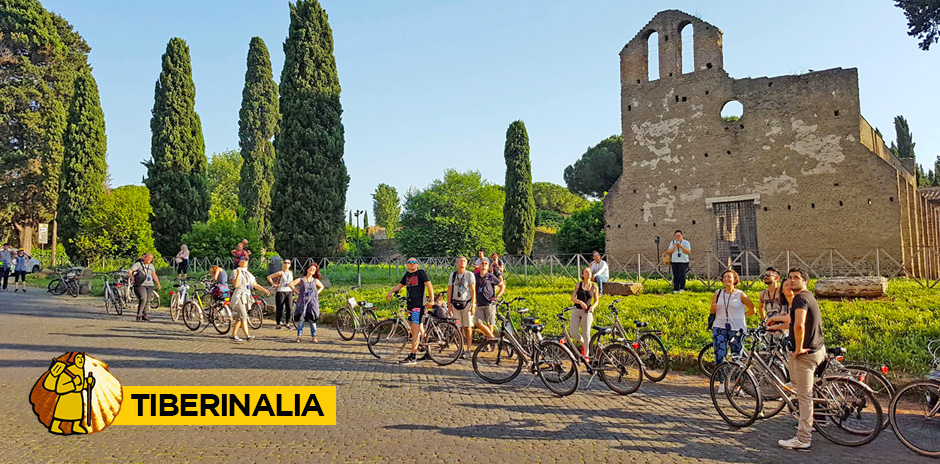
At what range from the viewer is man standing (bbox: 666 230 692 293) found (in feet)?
47.9

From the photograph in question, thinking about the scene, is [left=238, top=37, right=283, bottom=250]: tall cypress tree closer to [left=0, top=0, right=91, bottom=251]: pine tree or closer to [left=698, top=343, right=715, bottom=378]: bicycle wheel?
[left=0, top=0, right=91, bottom=251]: pine tree

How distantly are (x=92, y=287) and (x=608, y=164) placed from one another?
3699cm

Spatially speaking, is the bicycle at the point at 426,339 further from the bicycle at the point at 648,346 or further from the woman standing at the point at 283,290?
the woman standing at the point at 283,290

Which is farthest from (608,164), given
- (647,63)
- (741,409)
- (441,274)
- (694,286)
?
(741,409)

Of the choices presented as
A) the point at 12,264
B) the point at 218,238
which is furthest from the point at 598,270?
the point at 12,264

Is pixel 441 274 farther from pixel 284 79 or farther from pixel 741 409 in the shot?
pixel 741 409

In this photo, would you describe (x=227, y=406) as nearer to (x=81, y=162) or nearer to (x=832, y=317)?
(x=832, y=317)

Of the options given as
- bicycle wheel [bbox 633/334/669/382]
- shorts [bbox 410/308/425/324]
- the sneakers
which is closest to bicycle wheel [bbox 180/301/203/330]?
shorts [bbox 410/308/425/324]

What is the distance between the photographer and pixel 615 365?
302 inches

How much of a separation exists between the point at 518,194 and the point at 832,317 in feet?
82.6

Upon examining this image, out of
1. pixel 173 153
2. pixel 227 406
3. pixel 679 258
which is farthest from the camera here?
pixel 173 153

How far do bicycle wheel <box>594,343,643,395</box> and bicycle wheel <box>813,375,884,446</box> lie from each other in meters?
2.12

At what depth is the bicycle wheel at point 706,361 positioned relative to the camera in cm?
862

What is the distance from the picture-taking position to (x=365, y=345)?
11.2m
